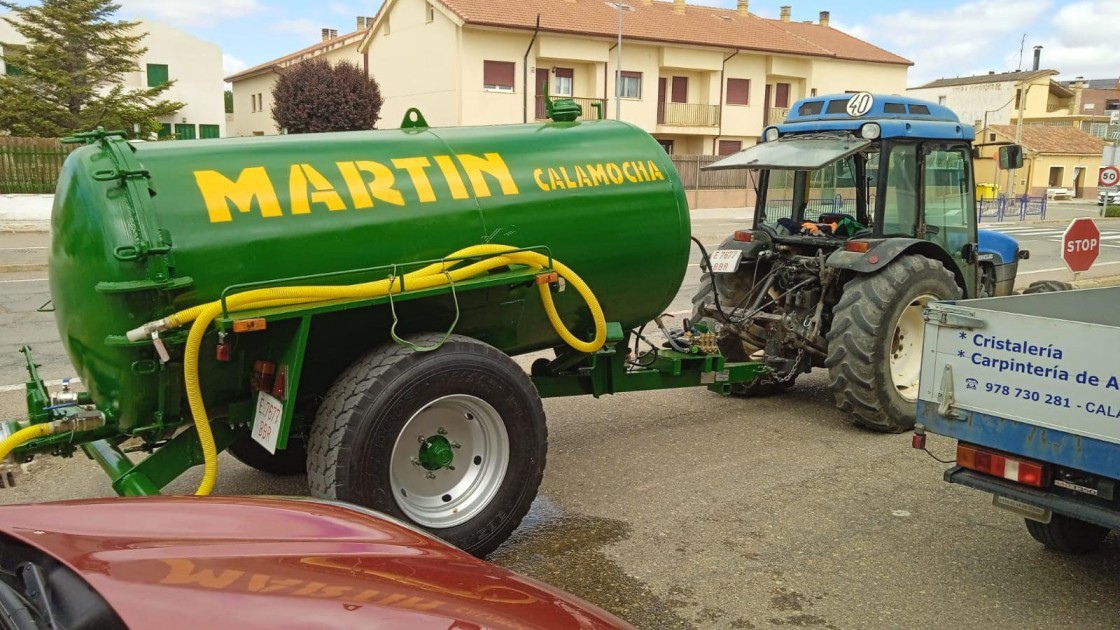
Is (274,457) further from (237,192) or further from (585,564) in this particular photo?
(585,564)

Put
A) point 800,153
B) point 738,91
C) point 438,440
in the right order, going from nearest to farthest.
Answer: point 438,440
point 800,153
point 738,91

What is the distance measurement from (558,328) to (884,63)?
4624cm

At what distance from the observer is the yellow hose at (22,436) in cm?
370

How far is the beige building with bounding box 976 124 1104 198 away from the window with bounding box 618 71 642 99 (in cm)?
2523

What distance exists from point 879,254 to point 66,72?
31.7 meters

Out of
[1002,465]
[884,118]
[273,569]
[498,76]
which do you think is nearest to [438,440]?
[273,569]

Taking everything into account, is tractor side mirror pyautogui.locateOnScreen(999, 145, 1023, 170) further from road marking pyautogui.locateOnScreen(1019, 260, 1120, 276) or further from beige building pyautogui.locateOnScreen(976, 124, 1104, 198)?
beige building pyautogui.locateOnScreen(976, 124, 1104, 198)

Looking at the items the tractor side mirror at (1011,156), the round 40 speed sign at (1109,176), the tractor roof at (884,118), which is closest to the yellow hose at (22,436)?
the tractor roof at (884,118)

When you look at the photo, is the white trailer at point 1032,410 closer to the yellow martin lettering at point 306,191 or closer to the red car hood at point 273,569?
the red car hood at point 273,569

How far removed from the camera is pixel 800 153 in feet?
21.0

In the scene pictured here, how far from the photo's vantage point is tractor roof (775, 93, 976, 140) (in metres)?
6.46

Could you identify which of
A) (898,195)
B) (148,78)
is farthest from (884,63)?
(898,195)

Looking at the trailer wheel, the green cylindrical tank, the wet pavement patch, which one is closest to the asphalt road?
the wet pavement patch

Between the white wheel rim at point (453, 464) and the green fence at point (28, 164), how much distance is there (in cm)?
2287
